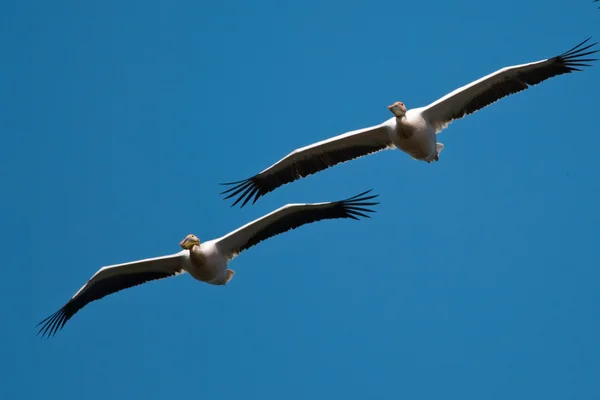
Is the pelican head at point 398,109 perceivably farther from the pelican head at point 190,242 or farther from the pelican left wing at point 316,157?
the pelican head at point 190,242

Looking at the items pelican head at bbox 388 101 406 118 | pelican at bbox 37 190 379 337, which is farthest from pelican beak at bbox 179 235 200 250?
pelican head at bbox 388 101 406 118

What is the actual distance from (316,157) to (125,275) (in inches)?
137

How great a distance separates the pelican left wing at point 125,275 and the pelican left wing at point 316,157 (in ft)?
4.38

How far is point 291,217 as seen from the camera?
20.2 m

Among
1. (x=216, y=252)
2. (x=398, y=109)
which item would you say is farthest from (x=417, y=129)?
(x=216, y=252)

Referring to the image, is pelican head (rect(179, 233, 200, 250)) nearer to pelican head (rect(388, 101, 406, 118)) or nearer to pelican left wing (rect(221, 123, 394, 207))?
pelican left wing (rect(221, 123, 394, 207))

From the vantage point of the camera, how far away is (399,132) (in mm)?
19766

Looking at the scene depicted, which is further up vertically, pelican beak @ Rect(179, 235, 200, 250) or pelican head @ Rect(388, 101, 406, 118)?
pelican head @ Rect(388, 101, 406, 118)

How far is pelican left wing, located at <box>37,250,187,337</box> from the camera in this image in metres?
20.8

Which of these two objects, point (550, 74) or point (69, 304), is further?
point (69, 304)

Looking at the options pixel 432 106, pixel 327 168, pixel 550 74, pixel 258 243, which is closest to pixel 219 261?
pixel 258 243

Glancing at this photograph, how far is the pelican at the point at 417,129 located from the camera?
64.5 feet

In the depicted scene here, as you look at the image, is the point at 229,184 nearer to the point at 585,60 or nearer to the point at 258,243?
the point at 258,243

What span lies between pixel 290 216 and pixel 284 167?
872mm
